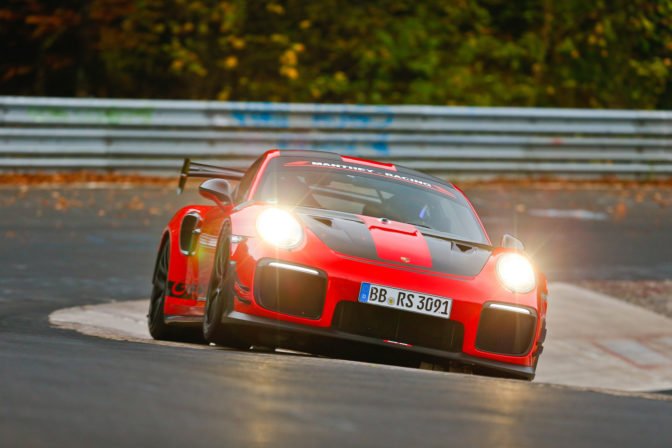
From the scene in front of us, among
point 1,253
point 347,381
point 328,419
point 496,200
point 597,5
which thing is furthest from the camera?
point 597,5

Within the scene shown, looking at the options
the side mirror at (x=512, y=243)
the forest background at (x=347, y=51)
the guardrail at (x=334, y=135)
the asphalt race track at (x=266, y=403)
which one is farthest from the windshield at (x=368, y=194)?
the forest background at (x=347, y=51)

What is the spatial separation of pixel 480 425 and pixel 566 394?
1024 mm

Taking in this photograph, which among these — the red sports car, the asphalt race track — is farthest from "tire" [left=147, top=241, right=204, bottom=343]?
the asphalt race track

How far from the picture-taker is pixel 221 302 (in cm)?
612

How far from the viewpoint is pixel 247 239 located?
20.1 ft

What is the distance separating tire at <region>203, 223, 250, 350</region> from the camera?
20.0 feet

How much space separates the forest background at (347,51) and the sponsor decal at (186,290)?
49.7ft

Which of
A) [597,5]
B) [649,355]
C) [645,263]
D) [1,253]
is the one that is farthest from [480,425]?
[597,5]

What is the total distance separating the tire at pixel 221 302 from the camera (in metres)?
6.09

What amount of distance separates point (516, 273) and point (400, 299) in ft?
2.36

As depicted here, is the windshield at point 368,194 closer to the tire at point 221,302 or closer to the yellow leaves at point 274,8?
the tire at point 221,302

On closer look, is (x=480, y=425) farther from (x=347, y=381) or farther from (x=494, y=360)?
(x=494, y=360)

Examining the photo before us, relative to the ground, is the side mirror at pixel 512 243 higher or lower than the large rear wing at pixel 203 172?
lower

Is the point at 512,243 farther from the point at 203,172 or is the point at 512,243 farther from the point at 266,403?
the point at 266,403
